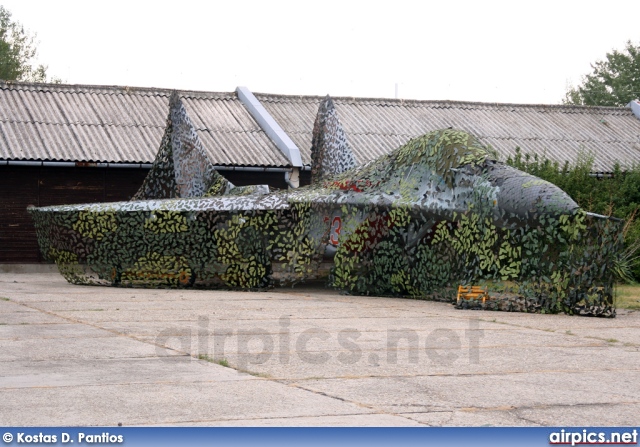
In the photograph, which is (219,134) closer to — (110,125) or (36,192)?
(110,125)

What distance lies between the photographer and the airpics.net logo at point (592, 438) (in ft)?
17.4

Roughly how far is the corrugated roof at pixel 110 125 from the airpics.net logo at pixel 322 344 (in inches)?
505

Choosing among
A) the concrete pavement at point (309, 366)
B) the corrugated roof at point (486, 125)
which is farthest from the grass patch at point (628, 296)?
the corrugated roof at point (486, 125)

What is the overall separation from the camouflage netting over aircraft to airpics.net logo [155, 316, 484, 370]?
2567mm

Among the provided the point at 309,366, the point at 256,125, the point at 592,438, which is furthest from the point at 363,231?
the point at 256,125

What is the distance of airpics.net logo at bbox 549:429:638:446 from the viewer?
531 cm

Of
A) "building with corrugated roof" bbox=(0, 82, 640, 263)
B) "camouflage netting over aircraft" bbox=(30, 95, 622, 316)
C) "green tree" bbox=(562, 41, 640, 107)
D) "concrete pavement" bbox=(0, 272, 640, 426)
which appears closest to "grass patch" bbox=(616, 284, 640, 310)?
"concrete pavement" bbox=(0, 272, 640, 426)

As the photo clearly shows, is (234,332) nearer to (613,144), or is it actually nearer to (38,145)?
(38,145)

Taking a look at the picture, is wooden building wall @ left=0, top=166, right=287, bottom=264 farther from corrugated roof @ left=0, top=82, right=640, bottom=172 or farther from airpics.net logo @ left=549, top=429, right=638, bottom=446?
airpics.net logo @ left=549, top=429, right=638, bottom=446

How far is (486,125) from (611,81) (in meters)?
27.1

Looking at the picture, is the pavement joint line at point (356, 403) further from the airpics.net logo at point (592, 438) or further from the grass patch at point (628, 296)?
the grass patch at point (628, 296)

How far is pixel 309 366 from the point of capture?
801cm

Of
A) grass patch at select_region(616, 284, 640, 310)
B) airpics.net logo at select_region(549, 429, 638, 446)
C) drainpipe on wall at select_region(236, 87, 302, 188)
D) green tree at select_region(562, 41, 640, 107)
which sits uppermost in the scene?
green tree at select_region(562, 41, 640, 107)

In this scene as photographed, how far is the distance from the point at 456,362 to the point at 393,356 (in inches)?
23.5
